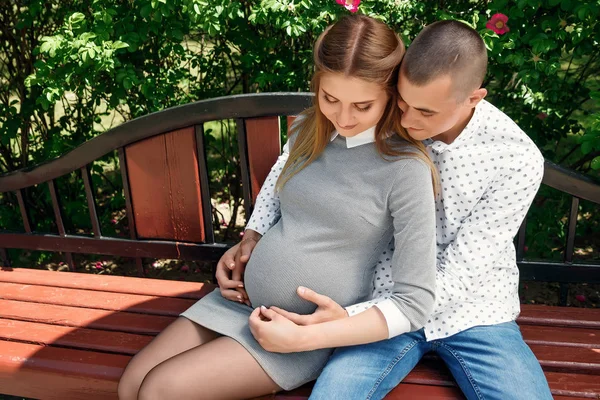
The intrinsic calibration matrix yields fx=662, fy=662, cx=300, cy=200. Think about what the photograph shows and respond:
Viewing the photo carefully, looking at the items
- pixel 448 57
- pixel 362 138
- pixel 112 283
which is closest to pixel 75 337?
pixel 112 283

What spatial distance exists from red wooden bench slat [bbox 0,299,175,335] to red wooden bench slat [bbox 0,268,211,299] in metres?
0.17

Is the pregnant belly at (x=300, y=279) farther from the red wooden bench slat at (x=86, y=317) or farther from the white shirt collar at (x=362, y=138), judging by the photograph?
the red wooden bench slat at (x=86, y=317)

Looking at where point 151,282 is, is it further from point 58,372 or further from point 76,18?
point 76,18

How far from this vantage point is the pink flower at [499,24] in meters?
2.57

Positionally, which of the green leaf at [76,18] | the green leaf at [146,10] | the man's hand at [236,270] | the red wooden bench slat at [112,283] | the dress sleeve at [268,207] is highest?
the green leaf at [146,10]

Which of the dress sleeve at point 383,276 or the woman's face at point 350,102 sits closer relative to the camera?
the woman's face at point 350,102

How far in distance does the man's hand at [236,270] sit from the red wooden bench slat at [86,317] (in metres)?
0.38

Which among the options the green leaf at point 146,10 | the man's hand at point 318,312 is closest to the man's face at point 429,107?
the man's hand at point 318,312

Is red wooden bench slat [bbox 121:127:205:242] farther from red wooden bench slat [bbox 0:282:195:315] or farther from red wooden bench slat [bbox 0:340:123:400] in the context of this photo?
red wooden bench slat [bbox 0:340:123:400]

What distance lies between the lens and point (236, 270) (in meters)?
2.21

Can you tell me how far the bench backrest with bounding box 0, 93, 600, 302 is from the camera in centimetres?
255

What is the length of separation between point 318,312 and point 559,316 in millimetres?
1040

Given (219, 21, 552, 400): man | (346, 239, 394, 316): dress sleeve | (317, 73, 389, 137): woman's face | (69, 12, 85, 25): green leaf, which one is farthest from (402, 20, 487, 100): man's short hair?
(69, 12, 85, 25): green leaf

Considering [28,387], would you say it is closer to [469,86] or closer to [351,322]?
[351,322]
